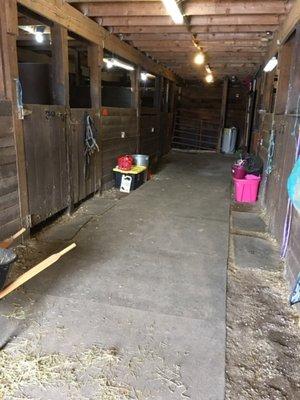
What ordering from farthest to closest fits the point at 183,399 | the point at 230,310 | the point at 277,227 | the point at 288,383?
the point at 277,227 → the point at 230,310 → the point at 288,383 → the point at 183,399

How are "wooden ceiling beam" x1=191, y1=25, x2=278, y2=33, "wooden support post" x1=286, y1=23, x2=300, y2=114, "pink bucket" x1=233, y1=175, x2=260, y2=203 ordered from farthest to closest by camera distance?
"pink bucket" x1=233, y1=175, x2=260, y2=203, "wooden ceiling beam" x1=191, y1=25, x2=278, y2=33, "wooden support post" x1=286, y1=23, x2=300, y2=114

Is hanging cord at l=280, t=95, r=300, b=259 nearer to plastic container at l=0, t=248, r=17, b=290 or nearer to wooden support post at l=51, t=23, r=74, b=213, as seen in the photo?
plastic container at l=0, t=248, r=17, b=290

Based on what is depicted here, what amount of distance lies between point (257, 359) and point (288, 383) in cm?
19

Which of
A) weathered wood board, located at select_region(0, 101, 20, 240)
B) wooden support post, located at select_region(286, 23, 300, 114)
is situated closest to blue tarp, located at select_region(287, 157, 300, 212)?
wooden support post, located at select_region(286, 23, 300, 114)

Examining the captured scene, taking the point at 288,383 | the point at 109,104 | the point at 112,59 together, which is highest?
the point at 112,59

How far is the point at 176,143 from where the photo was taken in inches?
485

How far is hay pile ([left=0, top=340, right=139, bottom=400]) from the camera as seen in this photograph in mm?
1581

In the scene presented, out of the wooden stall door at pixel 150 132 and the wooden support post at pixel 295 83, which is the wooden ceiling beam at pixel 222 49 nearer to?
the wooden stall door at pixel 150 132

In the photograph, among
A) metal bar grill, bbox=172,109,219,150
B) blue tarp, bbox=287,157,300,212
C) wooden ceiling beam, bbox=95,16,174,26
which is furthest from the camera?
metal bar grill, bbox=172,109,219,150

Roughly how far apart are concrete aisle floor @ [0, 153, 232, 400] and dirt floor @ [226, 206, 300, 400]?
8 centimetres

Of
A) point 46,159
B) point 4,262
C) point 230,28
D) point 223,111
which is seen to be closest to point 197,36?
point 230,28

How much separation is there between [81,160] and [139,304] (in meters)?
2.57

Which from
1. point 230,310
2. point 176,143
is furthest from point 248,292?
point 176,143

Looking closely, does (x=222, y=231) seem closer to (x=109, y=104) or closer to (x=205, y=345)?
Result: (x=205, y=345)
